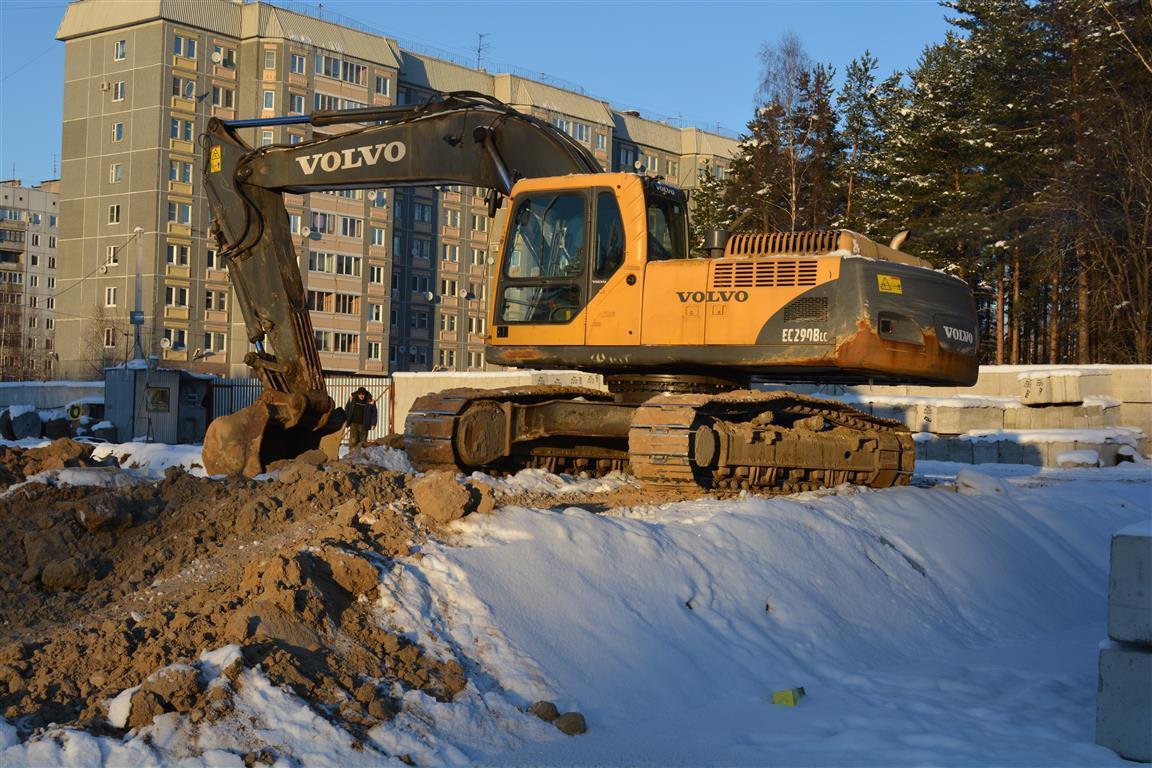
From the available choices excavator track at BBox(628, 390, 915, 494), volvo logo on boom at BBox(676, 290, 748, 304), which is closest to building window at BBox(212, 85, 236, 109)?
Result: excavator track at BBox(628, 390, 915, 494)

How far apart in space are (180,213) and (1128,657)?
230ft

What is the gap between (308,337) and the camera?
1286cm

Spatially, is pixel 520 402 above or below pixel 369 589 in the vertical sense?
above

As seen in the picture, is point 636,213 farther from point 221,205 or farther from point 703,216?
point 703,216

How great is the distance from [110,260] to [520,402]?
64.2 m

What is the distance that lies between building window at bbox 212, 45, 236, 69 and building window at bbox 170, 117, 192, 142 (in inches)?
150

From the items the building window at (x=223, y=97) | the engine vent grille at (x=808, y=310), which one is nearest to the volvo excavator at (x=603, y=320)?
the engine vent grille at (x=808, y=310)

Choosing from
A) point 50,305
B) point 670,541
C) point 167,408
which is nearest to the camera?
point 670,541

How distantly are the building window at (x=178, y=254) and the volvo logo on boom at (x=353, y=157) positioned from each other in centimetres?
6078

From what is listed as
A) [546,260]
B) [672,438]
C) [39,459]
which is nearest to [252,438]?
[39,459]

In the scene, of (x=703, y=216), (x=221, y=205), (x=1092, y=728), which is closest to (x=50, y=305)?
(x=703, y=216)

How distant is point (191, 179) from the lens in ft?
233

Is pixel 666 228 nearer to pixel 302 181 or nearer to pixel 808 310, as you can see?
pixel 808 310

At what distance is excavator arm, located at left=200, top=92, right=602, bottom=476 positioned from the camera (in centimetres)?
1221
